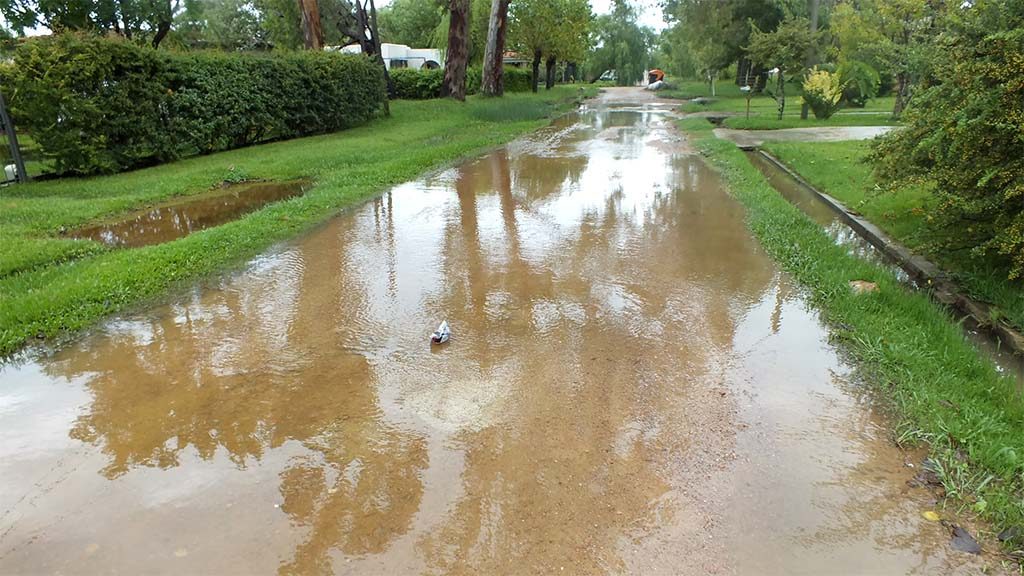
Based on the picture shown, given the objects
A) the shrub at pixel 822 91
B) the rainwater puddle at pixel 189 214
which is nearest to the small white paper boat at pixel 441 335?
the rainwater puddle at pixel 189 214

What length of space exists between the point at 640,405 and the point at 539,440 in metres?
0.78

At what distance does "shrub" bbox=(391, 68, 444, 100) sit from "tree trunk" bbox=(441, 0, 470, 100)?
13.3ft

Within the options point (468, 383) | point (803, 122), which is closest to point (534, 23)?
point (803, 122)

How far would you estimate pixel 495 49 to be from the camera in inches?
1083

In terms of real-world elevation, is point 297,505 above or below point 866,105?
below

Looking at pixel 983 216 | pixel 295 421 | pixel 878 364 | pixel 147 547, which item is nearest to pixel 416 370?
pixel 295 421

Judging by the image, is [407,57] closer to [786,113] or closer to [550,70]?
[550,70]

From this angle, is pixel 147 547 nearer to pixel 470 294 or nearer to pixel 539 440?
pixel 539 440

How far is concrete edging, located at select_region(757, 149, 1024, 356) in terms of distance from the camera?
499 centimetres

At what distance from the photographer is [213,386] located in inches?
165

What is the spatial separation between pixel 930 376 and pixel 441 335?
3.47 metres

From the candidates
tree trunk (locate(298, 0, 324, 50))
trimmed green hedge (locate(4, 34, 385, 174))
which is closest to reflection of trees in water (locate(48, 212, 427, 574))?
trimmed green hedge (locate(4, 34, 385, 174))

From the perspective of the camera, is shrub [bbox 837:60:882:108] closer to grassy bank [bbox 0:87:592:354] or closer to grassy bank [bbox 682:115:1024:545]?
grassy bank [bbox 0:87:592:354]

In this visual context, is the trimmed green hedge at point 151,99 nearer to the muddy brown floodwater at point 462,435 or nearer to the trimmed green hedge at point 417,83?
the muddy brown floodwater at point 462,435
